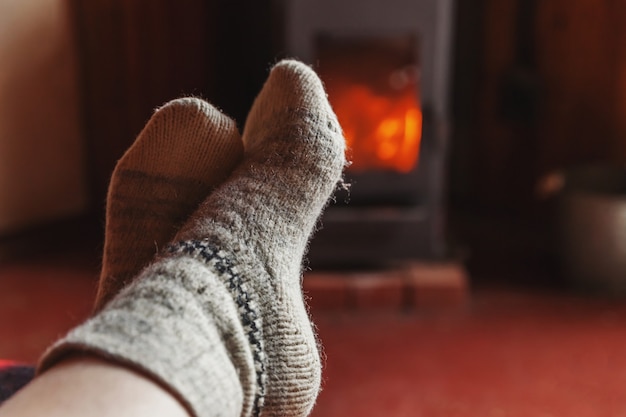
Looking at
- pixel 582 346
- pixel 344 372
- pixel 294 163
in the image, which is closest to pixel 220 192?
pixel 294 163

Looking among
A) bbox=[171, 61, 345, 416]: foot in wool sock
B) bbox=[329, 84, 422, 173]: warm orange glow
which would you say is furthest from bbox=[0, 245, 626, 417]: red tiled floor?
bbox=[171, 61, 345, 416]: foot in wool sock

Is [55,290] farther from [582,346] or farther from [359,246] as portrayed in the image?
[582,346]

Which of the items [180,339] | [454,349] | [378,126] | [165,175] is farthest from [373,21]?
[180,339]

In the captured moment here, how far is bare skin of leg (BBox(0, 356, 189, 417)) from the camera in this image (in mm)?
510

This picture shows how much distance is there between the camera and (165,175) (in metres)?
0.89

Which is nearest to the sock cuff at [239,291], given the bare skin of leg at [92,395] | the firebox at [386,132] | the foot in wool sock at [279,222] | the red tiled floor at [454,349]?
the foot in wool sock at [279,222]

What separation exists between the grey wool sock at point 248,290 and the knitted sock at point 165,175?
46 mm

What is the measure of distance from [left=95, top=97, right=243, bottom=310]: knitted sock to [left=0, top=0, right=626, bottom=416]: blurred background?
0.55 metres

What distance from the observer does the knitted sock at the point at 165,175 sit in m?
0.88

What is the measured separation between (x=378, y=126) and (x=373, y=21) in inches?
9.0

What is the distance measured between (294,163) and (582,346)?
2.89 ft

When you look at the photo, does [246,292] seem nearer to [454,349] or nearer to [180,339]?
[180,339]

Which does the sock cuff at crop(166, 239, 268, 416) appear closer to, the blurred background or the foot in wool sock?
the foot in wool sock

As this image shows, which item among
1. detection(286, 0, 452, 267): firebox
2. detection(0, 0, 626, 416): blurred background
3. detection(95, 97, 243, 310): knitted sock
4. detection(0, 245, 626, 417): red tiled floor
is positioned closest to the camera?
detection(95, 97, 243, 310): knitted sock
